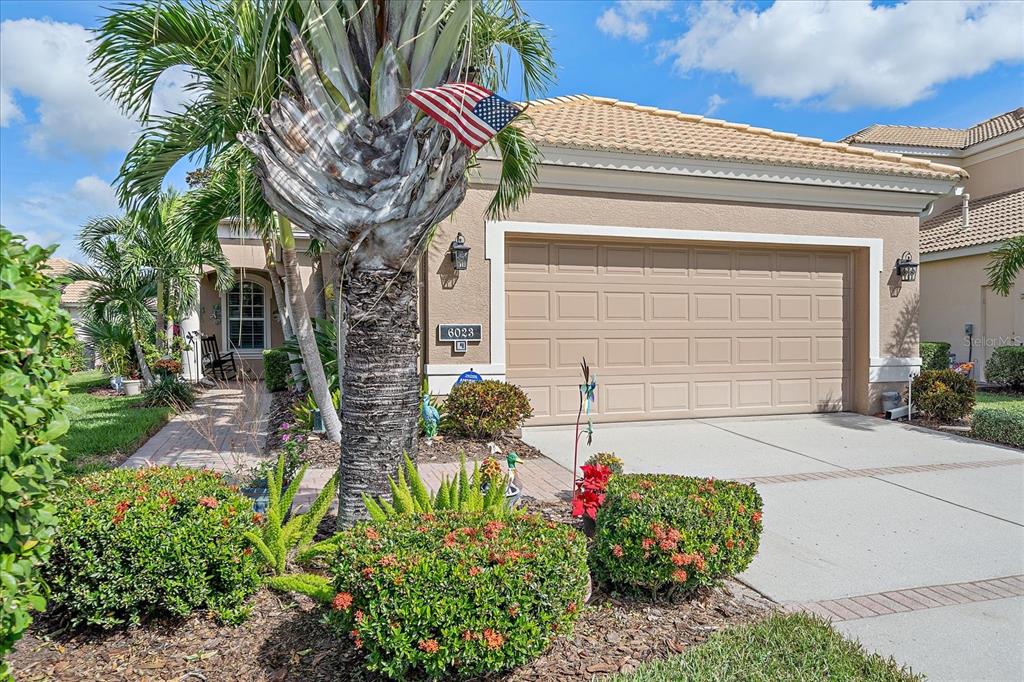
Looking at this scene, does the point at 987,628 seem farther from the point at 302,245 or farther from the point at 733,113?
the point at 302,245

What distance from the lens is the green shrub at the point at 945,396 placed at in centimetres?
931

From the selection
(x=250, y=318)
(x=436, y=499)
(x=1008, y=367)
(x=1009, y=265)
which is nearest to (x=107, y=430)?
(x=436, y=499)

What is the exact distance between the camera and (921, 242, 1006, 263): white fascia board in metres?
14.6

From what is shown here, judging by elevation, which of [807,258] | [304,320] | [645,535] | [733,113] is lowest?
[645,535]

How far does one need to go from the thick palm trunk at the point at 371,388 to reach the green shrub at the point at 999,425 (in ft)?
27.3

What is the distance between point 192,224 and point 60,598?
18.8 feet

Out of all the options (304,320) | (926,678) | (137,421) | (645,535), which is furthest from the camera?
(137,421)

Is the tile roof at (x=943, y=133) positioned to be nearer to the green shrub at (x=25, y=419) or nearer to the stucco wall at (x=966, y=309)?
the stucco wall at (x=966, y=309)

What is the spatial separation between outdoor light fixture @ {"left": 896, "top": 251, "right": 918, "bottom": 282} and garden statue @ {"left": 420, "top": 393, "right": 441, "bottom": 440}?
26.6 feet

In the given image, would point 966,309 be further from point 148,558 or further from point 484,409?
point 148,558

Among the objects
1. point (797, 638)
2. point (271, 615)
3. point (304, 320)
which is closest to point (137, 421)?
point (304, 320)

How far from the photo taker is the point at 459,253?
8227 millimetres

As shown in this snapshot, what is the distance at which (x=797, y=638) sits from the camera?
3.14 meters

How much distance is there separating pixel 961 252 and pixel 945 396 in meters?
8.38
